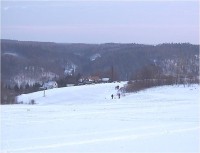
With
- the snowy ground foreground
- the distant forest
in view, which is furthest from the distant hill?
the snowy ground foreground

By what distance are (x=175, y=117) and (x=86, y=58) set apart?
132 meters

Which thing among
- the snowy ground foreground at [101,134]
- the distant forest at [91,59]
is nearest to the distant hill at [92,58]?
the distant forest at [91,59]

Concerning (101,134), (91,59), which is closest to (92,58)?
(91,59)

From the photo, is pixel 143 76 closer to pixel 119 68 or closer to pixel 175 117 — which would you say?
pixel 175 117

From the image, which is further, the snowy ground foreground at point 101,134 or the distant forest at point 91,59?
the distant forest at point 91,59

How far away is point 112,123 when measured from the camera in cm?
1238

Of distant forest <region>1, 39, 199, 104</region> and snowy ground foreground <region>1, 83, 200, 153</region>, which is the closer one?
snowy ground foreground <region>1, 83, 200, 153</region>

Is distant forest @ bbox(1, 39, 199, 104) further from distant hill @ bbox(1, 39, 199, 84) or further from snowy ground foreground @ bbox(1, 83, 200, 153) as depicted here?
snowy ground foreground @ bbox(1, 83, 200, 153)

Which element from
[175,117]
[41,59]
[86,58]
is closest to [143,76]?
[175,117]

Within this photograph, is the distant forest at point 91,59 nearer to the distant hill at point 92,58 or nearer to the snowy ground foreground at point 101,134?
the distant hill at point 92,58

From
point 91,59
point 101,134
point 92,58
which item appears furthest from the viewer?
point 92,58

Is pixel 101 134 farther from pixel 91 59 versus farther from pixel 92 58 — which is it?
pixel 92 58

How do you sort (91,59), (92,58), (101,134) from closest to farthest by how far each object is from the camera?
(101,134) < (91,59) < (92,58)

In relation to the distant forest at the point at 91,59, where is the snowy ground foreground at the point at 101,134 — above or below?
below
